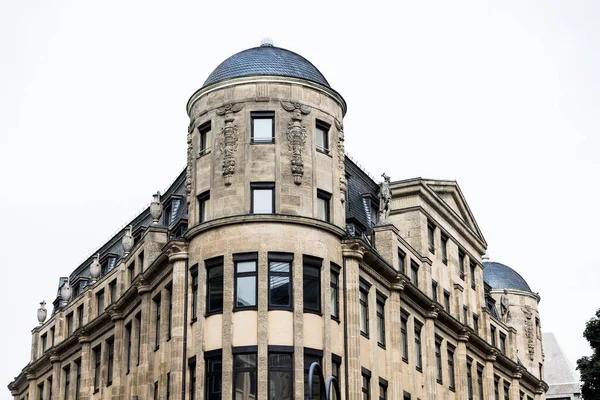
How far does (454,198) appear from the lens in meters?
78.2

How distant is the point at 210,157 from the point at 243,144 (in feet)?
6.81

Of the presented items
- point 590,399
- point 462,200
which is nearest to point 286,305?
point 462,200

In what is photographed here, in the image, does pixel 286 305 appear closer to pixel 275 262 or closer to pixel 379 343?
pixel 275 262

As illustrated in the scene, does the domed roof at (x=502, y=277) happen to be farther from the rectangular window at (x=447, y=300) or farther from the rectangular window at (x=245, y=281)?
the rectangular window at (x=245, y=281)

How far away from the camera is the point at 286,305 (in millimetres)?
55938

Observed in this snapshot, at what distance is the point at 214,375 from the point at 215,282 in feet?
14.0

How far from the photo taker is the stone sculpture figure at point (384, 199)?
218 ft

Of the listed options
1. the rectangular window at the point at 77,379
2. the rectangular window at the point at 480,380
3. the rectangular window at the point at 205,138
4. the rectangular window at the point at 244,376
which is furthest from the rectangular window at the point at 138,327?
the rectangular window at the point at 480,380

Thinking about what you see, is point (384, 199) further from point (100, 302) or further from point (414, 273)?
point (100, 302)

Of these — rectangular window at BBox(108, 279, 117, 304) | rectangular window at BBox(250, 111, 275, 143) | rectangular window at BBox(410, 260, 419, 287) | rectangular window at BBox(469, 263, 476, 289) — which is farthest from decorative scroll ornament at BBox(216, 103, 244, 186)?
rectangular window at BBox(469, 263, 476, 289)

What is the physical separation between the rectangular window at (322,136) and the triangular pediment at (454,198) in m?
14.3

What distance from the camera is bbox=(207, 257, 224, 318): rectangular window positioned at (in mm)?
56463

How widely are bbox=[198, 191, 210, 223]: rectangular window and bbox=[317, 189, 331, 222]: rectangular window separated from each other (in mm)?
5159

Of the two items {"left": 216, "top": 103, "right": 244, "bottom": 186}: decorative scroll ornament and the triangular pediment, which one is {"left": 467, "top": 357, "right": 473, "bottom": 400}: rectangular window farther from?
{"left": 216, "top": 103, "right": 244, "bottom": 186}: decorative scroll ornament
